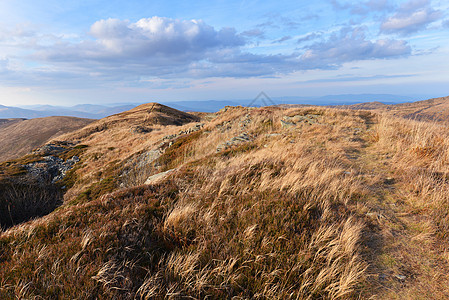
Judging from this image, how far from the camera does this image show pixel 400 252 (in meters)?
3.70

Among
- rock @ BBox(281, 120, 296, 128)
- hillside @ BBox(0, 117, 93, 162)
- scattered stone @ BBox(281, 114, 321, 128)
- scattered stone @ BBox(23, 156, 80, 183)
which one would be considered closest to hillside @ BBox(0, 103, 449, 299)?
rock @ BBox(281, 120, 296, 128)

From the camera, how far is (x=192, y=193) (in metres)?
5.52

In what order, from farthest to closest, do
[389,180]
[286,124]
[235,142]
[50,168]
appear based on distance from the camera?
[50,168] → [286,124] → [235,142] → [389,180]

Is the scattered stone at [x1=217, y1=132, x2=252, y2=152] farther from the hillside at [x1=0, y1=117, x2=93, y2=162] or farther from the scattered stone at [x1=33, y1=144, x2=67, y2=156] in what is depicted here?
the hillside at [x1=0, y1=117, x2=93, y2=162]

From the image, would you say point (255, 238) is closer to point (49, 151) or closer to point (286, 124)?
point (286, 124)

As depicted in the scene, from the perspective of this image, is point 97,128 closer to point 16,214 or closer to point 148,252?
point 16,214

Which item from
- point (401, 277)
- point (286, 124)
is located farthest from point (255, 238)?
point (286, 124)

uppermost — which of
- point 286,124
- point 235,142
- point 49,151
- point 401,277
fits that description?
point 286,124

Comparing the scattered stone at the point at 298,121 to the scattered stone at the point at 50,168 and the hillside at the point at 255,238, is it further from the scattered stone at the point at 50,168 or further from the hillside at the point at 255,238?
the scattered stone at the point at 50,168

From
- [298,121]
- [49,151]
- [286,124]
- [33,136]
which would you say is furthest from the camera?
[33,136]

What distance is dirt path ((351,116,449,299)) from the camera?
3.03 m

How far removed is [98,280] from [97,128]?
6555 centimetres

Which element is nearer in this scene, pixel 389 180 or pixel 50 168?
pixel 389 180

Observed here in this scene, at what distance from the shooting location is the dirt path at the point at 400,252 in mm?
3025
